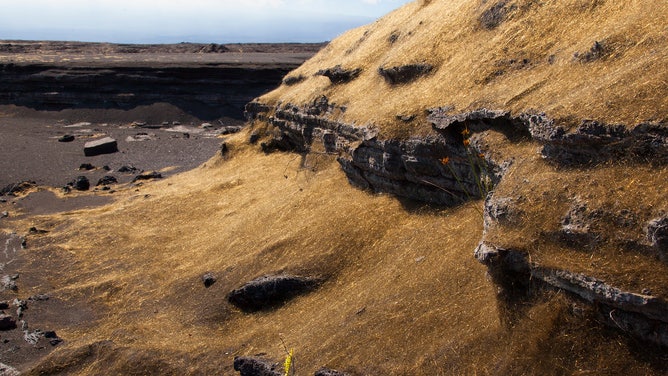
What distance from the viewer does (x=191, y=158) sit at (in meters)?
27.7

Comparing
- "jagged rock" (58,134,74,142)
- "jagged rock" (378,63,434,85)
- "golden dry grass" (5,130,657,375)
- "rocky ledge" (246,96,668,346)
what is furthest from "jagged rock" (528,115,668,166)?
"jagged rock" (58,134,74,142)

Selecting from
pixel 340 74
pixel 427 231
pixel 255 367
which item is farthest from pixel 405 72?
pixel 255 367

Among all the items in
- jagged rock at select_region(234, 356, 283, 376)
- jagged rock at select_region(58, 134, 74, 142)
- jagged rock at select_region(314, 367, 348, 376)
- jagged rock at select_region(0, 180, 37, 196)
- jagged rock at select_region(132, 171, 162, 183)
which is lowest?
jagged rock at select_region(58, 134, 74, 142)

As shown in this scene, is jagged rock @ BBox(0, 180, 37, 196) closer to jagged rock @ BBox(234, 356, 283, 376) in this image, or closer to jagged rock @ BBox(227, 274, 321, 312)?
jagged rock @ BBox(227, 274, 321, 312)

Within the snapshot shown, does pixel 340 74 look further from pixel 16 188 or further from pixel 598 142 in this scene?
pixel 16 188

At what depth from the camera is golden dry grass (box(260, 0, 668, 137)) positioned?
8336 millimetres

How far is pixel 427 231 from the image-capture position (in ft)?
34.9

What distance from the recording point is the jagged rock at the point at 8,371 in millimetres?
10898

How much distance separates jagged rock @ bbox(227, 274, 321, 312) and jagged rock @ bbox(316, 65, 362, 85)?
6.67 metres

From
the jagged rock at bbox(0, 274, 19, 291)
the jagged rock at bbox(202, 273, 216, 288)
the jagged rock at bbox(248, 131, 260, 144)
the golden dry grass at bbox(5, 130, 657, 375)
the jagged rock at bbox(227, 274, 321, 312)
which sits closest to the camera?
the golden dry grass at bbox(5, 130, 657, 375)

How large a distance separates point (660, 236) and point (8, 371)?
9.57 m

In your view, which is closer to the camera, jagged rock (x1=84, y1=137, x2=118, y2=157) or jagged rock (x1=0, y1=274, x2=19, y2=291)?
jagged rock (x1=0, y1=274, x2=19, y2=291)

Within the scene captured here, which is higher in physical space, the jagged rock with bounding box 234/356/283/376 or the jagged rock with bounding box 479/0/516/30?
the jagged rock with bounding box 479/0/516/30

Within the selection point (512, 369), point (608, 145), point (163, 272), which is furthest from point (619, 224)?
point (163, 272)
